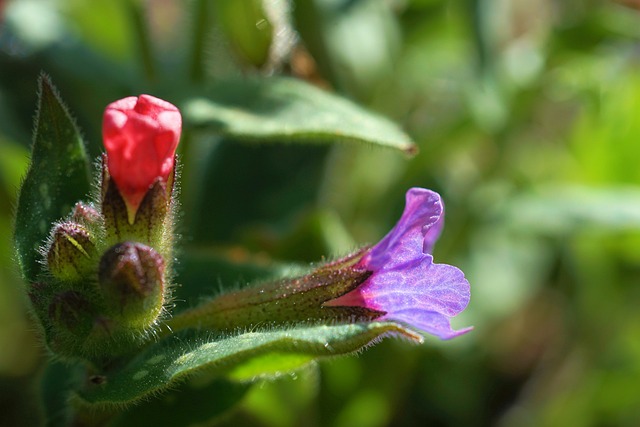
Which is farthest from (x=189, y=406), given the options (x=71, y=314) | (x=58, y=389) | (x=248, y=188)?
(x=248, y=188)

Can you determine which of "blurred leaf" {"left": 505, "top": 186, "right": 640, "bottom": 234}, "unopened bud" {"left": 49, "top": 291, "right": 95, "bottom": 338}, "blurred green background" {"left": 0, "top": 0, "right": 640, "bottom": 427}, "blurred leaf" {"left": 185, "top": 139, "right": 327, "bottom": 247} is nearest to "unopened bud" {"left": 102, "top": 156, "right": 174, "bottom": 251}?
"unopened bud" {"left": 49, "top": 291, "right": 95, "bottom": 338}

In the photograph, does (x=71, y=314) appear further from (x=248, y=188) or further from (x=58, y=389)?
(x=248, y=188)

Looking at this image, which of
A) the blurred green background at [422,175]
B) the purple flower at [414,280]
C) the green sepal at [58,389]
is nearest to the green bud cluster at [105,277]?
the green sepal at [58,389]

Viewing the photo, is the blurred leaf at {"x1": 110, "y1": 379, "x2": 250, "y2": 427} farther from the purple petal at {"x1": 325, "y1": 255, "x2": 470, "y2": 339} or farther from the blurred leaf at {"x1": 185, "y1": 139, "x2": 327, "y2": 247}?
the blurred leaf at {"x1": 185, "y1": 139, "x2": 327, "y2": 247}

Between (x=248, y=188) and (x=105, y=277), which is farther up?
(x=105, y=277)

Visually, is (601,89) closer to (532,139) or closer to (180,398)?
(532,139)

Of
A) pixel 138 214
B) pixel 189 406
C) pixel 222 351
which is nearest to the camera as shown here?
pixel 222 351

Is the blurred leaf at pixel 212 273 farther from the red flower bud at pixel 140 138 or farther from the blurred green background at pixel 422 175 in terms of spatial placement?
the red flower bud at pixel 140 138
